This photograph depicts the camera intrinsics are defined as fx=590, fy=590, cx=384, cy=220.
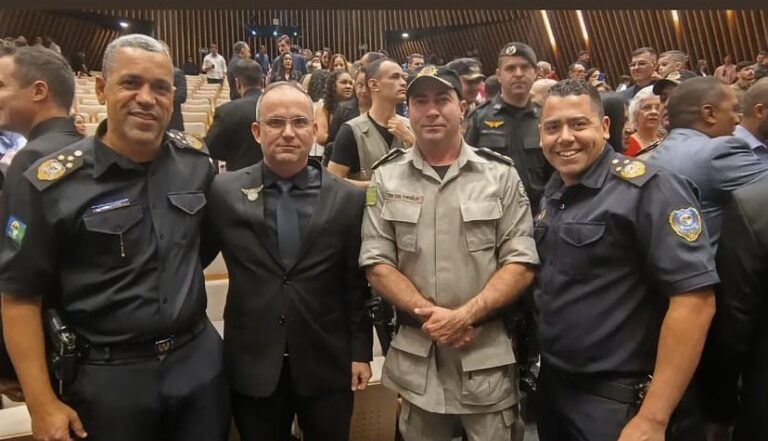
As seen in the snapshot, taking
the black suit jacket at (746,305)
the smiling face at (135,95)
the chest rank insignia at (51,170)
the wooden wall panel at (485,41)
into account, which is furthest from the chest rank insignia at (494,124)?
the wooden wall panel at (485,41)

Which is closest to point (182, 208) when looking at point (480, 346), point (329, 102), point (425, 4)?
point (480, 346)

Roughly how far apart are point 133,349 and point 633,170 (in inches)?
55.1

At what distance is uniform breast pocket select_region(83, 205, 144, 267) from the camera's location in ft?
4.91

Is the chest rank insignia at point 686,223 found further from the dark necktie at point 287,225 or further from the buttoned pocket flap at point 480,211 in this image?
the dark necktie at point 287,225

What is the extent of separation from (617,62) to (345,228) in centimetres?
1209

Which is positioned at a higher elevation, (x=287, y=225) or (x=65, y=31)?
(x=65, y=31)

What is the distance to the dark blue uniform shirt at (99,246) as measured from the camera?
57.8 inches

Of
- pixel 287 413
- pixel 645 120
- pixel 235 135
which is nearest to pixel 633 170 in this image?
pixel 287 413

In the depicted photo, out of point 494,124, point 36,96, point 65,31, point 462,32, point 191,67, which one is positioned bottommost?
point 494,124

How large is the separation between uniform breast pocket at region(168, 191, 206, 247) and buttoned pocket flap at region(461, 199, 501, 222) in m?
0.76

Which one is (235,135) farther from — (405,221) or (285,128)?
(405,221)

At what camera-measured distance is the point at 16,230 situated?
1475mm

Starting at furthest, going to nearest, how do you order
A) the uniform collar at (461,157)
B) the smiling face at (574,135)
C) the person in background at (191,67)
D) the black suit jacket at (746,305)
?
the person in background at (191,67) → the uniform collar at (461,157) → the smiling face at (574,135) → the black suit jacket at (746,305)

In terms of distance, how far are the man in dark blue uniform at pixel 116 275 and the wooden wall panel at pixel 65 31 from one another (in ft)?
40.8
